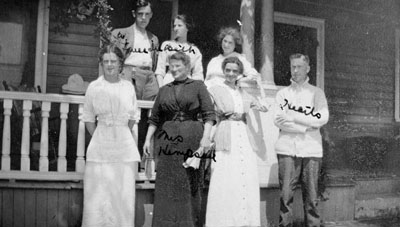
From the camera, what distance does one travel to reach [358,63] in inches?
387

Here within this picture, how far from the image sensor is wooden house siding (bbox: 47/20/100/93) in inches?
272

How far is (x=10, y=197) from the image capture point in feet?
15.6

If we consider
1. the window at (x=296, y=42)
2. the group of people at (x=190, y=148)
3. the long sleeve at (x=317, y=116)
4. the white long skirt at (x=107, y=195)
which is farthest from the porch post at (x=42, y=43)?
the window at (x=296, y=42)

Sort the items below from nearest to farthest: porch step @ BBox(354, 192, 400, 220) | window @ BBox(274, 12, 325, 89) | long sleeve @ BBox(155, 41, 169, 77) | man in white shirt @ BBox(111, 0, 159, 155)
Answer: long sleeve @ BBox(155, 41, 169, 77)
man in white shirt @ BBox(111, 0, 159, 155)
porch step @ BBox(354, 192, 400, 220)
window @ BBox(274, 12, 325, 89)

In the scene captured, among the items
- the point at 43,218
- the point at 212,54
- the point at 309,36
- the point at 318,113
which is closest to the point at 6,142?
the point at 43,218

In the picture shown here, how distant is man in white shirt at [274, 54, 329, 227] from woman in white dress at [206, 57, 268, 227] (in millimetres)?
442

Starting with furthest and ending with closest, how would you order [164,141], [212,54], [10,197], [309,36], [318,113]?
[309,36] < [212,54] < [318,113] < [10,197] < [164,141]

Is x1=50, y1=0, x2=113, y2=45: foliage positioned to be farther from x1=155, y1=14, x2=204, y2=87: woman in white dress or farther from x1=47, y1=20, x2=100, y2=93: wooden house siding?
x1=155, y1=14, x2=204, y2=87: woman in white dress

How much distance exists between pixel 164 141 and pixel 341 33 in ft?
20.2

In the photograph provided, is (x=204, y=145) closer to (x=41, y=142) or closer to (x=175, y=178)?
(x=175, y=178)

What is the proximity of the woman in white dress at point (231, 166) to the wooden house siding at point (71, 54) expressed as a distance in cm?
295

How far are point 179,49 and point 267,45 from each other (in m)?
1.16

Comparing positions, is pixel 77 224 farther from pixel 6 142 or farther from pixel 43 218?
pixel 6 142

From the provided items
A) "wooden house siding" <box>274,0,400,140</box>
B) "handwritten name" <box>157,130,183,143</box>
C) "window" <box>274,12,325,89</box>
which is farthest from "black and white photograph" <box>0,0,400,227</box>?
"wooden house siding" <box>274,0,400,140</box>
